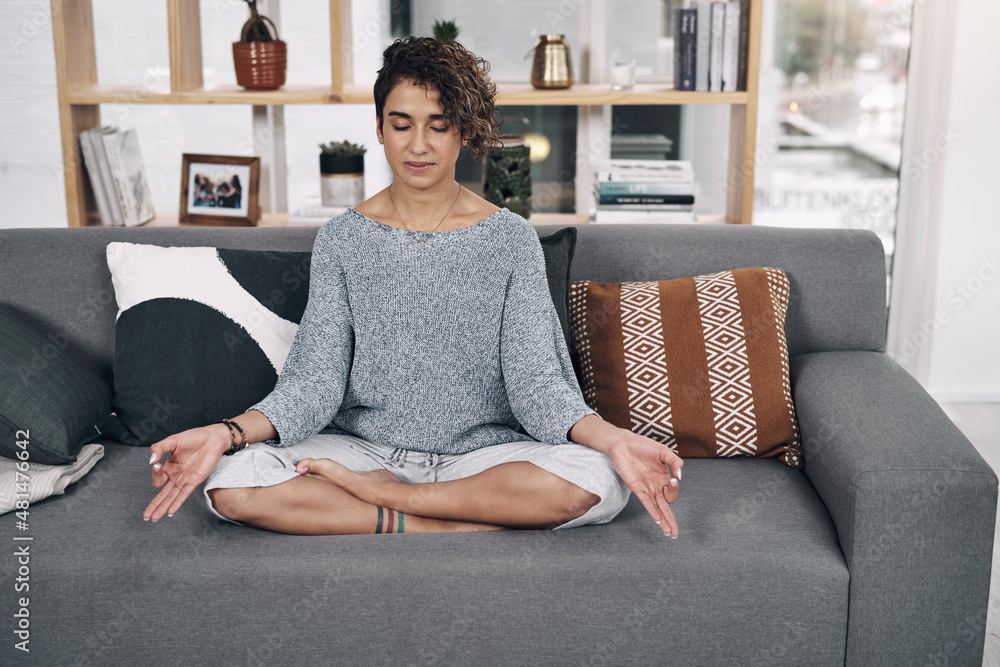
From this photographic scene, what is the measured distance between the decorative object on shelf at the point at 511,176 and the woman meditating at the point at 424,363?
2.37 ft

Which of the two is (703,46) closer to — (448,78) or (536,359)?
(448,78)

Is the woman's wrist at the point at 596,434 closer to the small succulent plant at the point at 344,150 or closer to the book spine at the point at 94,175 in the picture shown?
the small succulent plant at the point at 344,150

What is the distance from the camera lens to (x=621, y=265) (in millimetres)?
2055

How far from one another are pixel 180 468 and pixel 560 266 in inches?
32.5

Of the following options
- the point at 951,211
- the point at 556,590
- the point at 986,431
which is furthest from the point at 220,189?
the point at 986,431

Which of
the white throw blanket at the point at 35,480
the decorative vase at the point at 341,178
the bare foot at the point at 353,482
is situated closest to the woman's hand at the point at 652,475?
the bare foot at the point at 353,482

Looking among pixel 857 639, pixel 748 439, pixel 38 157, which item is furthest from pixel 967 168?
pixel 38 157

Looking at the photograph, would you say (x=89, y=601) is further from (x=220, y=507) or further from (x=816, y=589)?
(x=816, y=589)

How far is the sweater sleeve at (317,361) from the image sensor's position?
162 cm

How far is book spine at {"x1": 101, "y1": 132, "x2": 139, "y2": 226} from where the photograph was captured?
2.59 m

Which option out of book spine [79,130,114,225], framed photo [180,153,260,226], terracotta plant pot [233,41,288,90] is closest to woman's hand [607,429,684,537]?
framed photo [180,153,260,226]

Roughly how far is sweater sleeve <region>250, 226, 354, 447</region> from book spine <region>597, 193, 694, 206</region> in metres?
1.08

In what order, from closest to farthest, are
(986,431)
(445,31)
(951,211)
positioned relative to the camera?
(445,31)
(986,431)
(951,211)

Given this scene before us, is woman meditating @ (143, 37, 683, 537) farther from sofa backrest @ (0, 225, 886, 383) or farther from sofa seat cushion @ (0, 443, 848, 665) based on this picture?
sofa backrest @ (0, 225, 886, 383)
